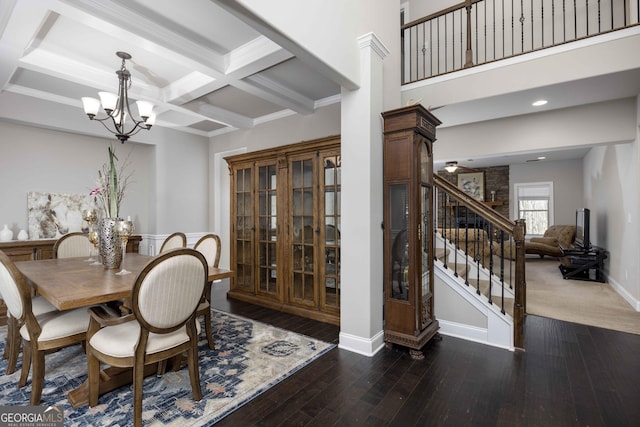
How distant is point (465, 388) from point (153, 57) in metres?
4.18

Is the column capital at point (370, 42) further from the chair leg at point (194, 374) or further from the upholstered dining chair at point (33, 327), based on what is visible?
the upholstered dining chair at point (33, 327)

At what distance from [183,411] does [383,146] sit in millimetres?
2569

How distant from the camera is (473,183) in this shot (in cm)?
920

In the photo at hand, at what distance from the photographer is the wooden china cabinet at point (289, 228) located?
348cm

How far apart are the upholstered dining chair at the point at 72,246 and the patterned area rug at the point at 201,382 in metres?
0.92

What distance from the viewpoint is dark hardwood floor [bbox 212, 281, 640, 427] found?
182 cm

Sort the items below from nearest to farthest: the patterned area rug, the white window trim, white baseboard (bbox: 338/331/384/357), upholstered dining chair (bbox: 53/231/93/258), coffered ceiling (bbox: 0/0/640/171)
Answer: the patterned area rug < coffered ceiling (bbox: 0/0/640/171) < white baseboard (bbox: 338/331/384/357) < upholstered dining chair (bbox: 53/231/93/258) < the white window trim

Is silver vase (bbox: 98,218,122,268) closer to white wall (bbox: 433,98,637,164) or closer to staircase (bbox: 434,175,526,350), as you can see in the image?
staircase (bbox: 434,175,526,350)

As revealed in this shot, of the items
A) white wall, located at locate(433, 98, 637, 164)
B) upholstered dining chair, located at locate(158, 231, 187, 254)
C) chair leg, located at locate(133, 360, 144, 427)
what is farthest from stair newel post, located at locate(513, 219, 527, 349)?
upholstered dining chair, located at locate(158, 231, 187, 254)

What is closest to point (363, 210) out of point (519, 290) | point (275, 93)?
point (519, 290)

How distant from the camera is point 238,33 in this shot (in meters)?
2.79

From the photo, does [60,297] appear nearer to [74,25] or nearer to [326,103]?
[74,25]

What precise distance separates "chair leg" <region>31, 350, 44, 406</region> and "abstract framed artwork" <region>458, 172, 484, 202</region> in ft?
30.9

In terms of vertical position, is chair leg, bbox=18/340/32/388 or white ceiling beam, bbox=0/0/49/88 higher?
white ceiling beam, bbox=0/0/49/88
